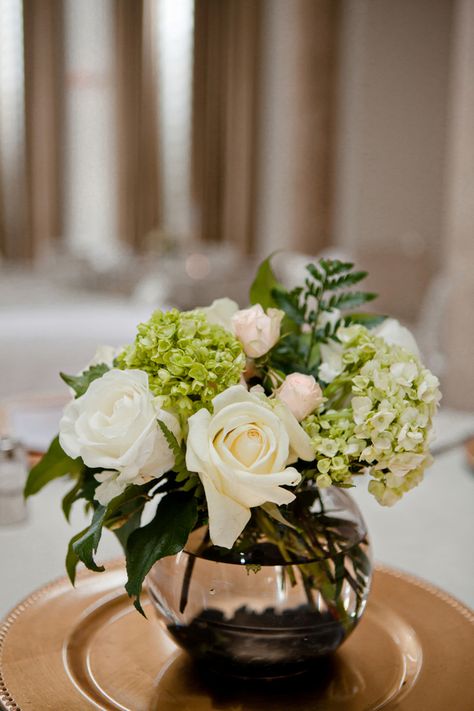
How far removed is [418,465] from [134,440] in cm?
21

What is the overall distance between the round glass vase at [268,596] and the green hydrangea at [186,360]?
0.43 feet

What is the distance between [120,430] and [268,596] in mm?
182

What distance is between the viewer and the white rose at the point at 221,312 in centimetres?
66

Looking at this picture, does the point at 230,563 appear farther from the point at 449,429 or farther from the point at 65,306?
the point at 65,306

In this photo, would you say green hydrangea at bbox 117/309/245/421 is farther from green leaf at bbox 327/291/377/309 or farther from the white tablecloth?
the white tablecloth

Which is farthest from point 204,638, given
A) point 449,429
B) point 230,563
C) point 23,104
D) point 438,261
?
point 23,104

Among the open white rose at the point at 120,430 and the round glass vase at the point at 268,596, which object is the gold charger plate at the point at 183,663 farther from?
the open white rose at the point at 120,430

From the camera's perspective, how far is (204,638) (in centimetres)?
63

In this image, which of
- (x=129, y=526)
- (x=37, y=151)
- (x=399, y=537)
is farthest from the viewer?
(x=37, y=151)

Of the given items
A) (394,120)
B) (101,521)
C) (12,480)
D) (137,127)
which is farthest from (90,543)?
(137,127)

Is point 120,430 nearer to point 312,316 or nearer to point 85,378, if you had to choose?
point 85,378

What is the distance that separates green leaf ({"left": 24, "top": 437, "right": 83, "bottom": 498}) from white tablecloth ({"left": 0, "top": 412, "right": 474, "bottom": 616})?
0.19 meters

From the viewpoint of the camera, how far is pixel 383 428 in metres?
0.56

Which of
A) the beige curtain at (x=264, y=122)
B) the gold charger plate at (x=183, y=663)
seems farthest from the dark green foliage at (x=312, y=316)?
the beige curtain at (x=264, y=122)
